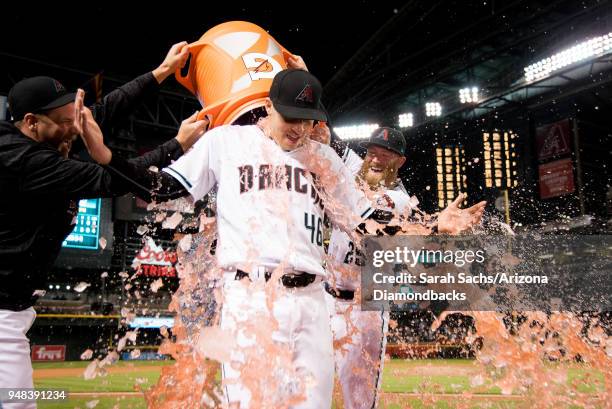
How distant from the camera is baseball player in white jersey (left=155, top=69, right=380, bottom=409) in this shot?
2.48m

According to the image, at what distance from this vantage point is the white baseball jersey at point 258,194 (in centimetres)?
258

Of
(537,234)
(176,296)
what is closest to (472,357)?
(537,234)

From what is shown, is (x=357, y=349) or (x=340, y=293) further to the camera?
(x=340, y=293)

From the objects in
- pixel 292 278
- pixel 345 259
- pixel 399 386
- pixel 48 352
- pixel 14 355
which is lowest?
pixel 48 352

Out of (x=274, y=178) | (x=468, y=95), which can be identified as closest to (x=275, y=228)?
(x=274, y=178)

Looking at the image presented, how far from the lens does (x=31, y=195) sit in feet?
8.64

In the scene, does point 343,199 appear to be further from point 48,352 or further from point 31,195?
point 48,352

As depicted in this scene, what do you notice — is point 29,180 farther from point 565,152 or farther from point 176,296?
point 565,152

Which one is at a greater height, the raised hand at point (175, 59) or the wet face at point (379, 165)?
the raised hand at point (175, 59)

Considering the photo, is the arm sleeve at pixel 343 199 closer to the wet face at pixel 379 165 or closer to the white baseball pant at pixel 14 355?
the wet face at pixel 379 165

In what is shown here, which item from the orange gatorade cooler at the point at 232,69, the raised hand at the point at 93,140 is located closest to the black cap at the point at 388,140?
the orange gatorade cooler at the point at 232,69

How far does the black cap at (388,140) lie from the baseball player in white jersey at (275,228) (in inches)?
71.5

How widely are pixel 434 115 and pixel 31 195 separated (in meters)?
16.2

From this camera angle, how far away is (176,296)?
3.23 m
